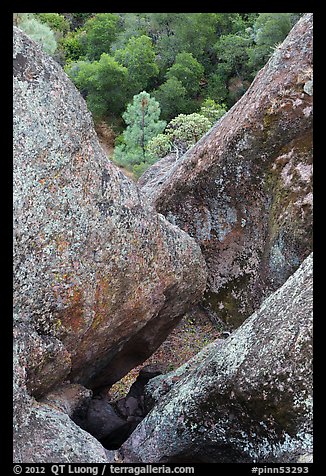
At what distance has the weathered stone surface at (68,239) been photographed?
17.9ft

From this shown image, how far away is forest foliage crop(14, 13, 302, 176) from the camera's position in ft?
120

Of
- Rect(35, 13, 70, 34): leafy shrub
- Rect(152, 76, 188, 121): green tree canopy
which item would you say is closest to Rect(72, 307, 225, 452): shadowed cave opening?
Rect(152, 76, 188, 121): green tree canopy

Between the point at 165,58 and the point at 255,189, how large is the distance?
3618 centimetres

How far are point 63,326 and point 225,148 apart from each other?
4056mm

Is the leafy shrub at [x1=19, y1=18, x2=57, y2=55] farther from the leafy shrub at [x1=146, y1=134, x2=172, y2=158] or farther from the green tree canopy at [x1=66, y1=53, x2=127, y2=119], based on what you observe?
the leafy shrub at [x1=146, y1=134, x2=172, y2=158]

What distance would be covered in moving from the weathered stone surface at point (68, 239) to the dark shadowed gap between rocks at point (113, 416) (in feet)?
1.48

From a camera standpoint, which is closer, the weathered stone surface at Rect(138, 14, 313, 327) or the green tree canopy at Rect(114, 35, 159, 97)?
the weathered stone surface at Rect(138, 14, 313, 327)

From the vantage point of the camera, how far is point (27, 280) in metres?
5.44

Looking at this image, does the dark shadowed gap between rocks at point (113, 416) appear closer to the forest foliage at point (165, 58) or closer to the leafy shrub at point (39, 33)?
the forest foliage at point (165, 58)

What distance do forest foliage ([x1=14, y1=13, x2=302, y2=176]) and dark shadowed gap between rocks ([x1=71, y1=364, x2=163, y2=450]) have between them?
24.4m
